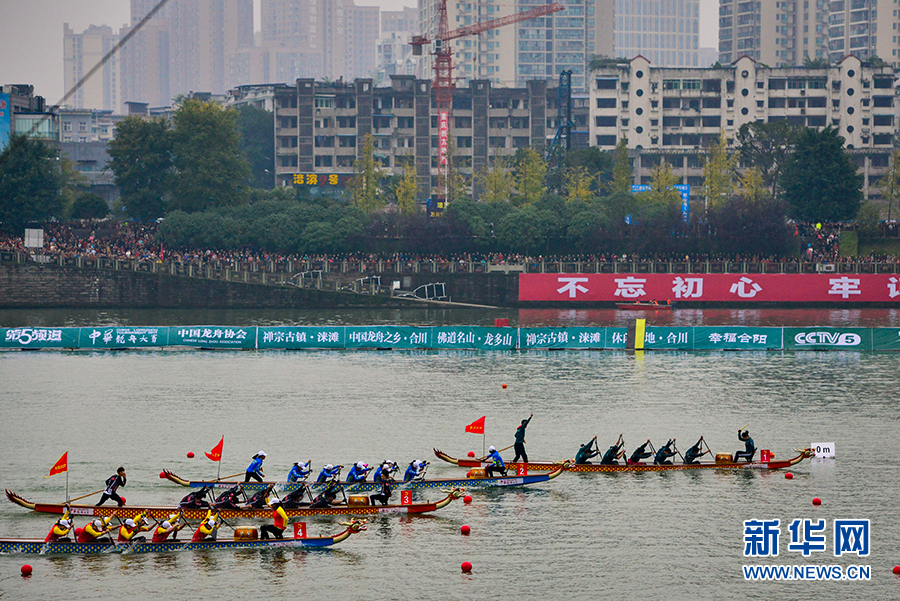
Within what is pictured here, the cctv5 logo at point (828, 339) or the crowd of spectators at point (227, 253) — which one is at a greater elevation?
the crowd of spectators at point (227, 253)

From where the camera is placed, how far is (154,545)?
2969cm

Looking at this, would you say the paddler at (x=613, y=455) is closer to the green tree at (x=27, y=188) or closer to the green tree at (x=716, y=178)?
the green tree at (x=716, y=178)

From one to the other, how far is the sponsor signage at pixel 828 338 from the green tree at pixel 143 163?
231 feet

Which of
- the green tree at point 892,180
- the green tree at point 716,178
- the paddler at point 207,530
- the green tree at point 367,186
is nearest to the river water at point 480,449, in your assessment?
the paddler at point 207,530

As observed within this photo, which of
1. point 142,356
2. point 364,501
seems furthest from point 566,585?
point 142,356

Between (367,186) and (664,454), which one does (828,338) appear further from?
(367,186)

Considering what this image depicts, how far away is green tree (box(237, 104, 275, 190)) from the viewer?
171 meters

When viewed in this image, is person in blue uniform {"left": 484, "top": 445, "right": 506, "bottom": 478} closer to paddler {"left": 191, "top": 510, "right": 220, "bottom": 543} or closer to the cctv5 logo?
paddler {"left": 191, "top": 510, "right": 220, "bottom": 543}

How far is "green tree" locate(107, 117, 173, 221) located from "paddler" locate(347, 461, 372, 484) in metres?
81.9

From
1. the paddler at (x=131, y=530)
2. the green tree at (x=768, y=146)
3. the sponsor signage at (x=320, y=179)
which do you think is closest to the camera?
the paddler at (x=131, y=530)

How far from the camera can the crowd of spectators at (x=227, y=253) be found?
9338cm

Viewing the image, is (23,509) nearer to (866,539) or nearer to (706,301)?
(866,539)

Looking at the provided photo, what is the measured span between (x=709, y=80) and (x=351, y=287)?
272 ft

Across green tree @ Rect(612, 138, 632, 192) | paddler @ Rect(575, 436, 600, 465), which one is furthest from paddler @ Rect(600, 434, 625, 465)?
green tree @ Rect(612, 138, 632, 192)
